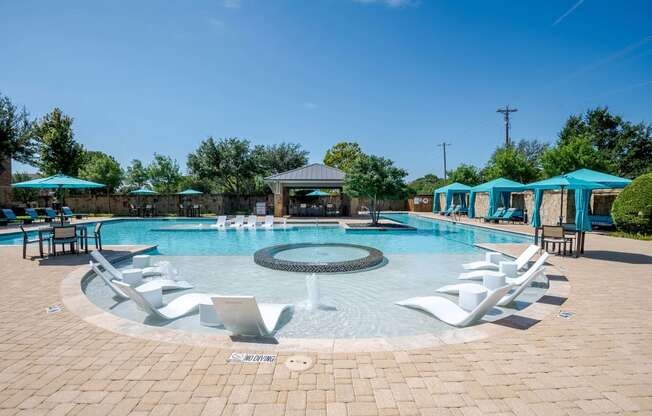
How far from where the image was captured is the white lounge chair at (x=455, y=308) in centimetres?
371

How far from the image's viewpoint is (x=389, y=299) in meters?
5.51

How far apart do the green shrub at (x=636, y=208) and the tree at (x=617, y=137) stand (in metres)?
16.8

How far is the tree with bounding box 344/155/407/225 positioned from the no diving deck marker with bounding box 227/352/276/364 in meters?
13.6

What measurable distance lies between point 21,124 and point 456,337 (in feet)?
94.5

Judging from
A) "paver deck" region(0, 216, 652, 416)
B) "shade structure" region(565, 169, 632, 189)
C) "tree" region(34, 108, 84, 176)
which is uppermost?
"tree" region(34, 108, 84, 176)

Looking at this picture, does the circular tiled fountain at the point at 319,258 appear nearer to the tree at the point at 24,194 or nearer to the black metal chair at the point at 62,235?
the black metal chair at the point at 62,235

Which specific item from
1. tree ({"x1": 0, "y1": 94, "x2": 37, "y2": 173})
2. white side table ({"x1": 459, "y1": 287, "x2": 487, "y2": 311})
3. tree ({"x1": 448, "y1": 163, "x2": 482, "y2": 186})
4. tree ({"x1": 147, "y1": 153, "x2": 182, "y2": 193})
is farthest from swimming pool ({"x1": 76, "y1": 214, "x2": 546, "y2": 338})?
tree ({"x1": 147, "y1": 153, "x2": 182, "y2": 193})

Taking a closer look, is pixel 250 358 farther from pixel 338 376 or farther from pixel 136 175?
pixel 136 175

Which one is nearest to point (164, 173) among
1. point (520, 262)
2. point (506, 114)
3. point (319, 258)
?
point (319, 258)

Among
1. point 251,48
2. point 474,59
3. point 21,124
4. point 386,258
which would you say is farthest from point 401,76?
point 21,124

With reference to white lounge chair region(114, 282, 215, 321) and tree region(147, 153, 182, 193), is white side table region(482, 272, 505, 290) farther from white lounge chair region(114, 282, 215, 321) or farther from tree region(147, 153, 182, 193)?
tree region(147, 153, 182, 193)

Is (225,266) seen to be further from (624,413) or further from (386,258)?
(624,413)

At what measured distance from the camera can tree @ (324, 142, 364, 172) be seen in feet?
150

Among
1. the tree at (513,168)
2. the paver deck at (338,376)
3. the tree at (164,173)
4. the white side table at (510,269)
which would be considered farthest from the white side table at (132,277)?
the tree at (164,173)
